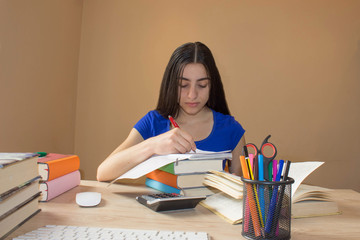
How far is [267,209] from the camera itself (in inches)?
22.8

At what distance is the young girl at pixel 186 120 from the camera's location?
110 centimetres

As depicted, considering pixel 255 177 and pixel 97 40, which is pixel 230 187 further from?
pixel 97 40

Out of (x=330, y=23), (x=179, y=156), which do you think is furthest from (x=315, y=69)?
(x=179, y=156)

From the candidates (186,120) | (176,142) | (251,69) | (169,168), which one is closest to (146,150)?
(176,142)

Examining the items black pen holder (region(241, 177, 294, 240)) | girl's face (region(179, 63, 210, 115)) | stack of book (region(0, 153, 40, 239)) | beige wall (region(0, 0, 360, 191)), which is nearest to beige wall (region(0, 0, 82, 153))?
beige wall (region(0, 0, 360, 191))

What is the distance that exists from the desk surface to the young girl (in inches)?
10.3

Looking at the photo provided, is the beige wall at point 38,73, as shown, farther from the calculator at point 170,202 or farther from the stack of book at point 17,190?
the calculator at point 170,202

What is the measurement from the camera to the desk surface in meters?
0.64

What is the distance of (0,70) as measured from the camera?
1.55 m

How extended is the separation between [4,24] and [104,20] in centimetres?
108

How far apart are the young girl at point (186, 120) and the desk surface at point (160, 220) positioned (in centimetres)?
26

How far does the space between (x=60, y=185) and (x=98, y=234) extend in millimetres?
385

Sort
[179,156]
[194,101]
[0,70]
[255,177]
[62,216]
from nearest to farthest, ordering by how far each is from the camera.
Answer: [255,177] → [62,216] → [179,156] → [194,101] → [0,70]

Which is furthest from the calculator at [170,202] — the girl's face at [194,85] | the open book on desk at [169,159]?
the girl's face at [194,85]
